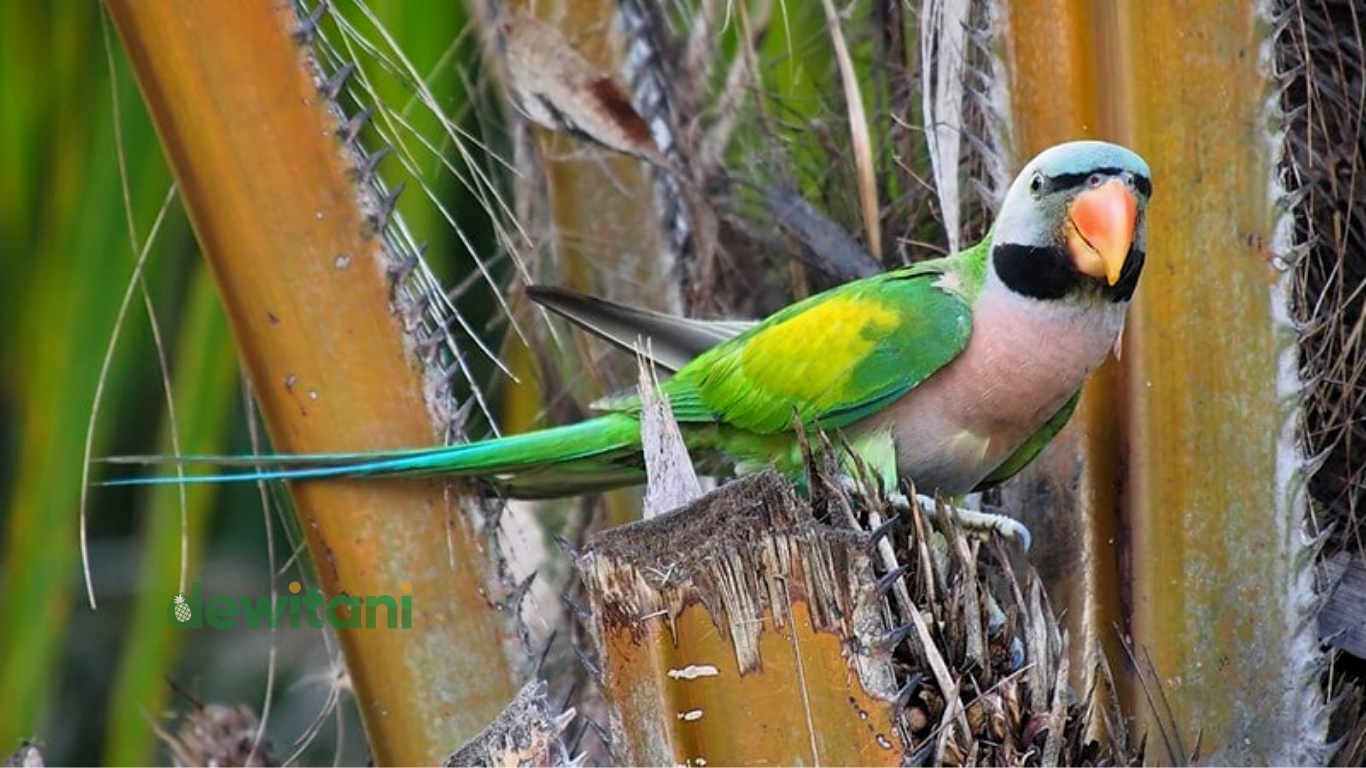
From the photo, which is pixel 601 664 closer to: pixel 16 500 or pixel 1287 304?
pixel 1287 304

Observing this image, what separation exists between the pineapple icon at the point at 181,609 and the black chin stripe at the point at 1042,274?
56.9 inches

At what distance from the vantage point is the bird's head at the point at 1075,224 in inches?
96.3

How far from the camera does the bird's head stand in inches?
96.3

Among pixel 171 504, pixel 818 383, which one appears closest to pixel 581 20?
pixel 818 383

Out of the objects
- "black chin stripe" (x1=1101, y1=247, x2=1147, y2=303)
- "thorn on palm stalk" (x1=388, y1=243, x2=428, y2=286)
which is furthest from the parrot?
"thorn on palm stalk" (x1=388, y1=243, x2=428, y2=286)

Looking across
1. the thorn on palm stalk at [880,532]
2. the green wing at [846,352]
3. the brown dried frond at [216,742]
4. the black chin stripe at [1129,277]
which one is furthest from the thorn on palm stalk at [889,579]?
the brown dried frond at [216,742]

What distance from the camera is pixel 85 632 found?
4.93 m

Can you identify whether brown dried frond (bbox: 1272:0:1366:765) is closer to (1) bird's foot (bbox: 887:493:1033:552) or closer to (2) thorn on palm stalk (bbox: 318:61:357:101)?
(1) bird's foot (bbox: 887:493:1033:552)

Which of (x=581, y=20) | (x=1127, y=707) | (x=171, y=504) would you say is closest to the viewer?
(x=1127, y=707)

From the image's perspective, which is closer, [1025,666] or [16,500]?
[1025,666]

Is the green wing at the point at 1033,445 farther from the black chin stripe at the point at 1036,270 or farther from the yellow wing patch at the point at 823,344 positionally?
the yellow wing patch at the point at 823,344

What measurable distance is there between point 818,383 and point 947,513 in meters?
0.88

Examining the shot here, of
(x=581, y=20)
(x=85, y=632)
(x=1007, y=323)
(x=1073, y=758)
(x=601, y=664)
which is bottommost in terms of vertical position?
(x=85, y=632)

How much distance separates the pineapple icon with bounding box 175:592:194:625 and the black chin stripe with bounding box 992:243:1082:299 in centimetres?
144
